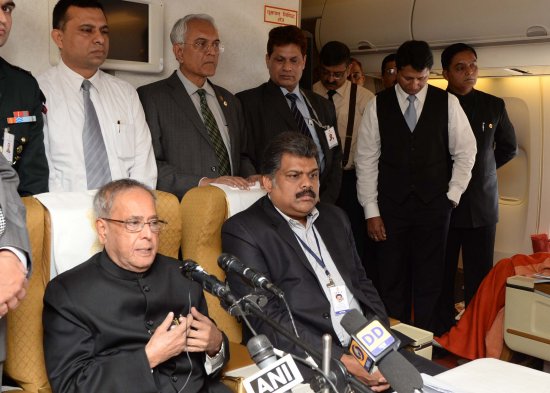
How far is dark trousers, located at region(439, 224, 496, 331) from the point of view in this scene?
548 cm

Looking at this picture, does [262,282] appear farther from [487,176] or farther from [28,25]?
[487,176]

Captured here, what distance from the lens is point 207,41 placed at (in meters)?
4.12

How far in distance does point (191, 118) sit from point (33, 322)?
1736 mm

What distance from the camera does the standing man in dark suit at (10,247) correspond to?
201 centimetres

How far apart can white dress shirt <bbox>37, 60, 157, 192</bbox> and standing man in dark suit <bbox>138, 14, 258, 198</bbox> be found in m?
0.16

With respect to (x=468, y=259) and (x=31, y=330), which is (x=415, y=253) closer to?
(x=468, y=259)

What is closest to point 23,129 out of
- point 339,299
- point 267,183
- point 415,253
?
point 267,183

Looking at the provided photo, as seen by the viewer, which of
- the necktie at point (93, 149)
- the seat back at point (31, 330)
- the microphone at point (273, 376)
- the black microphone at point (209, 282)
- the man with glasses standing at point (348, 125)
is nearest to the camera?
the microphone at point (273, 376)

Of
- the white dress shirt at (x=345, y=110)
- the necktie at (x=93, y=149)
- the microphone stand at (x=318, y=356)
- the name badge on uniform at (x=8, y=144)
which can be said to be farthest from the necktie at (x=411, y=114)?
the microphone stand at (x=318, y=356)

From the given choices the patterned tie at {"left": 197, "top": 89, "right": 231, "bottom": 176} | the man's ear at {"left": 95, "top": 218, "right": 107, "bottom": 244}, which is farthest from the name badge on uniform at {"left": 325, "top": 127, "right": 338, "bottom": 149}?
the man's ear at {"left": 95, "top": 218, "right": 107, "bottom": 244}

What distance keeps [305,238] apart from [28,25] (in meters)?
1.89

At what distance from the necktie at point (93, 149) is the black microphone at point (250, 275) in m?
Result: 1.68

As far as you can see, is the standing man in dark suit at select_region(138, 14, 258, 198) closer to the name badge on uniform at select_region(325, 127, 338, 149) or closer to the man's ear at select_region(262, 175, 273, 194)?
the man's ear at select_region(262, 175, 273, 194)

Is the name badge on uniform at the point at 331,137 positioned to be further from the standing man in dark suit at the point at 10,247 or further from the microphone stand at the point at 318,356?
the microphone stand at the point at 318,356
